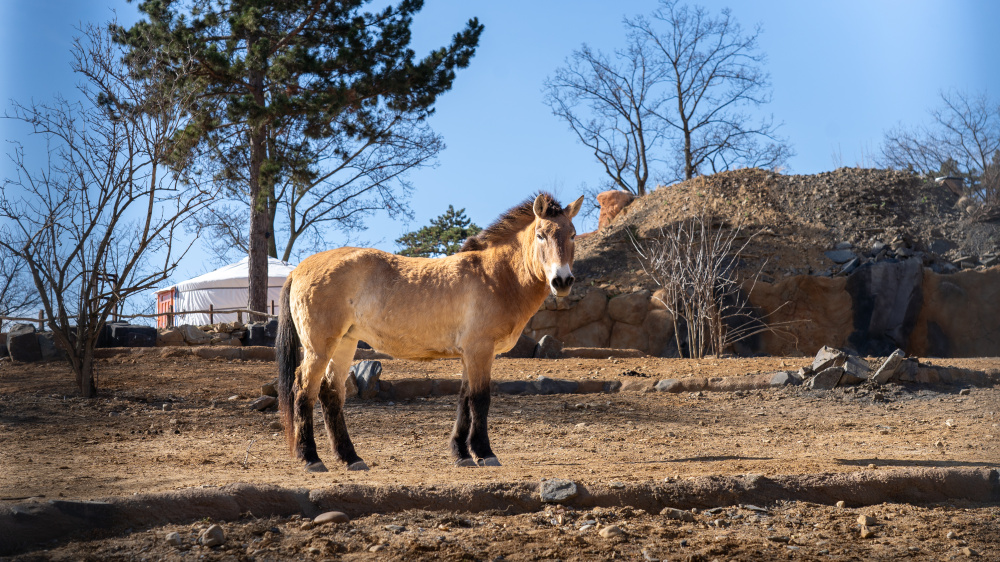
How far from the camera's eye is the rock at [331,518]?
3.53 metres

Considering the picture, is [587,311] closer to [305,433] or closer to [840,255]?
[840,255]

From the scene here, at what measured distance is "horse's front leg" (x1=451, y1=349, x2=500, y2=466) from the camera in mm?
5480

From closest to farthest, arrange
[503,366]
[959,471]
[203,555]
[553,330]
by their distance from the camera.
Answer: [203,555], [959,471], [503,366], [553,330]

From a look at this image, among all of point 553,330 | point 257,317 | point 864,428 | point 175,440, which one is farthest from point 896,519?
point 257,317

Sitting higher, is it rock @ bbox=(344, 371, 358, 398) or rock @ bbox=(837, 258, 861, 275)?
rock @ bbox=(837, 258, 861, 275)

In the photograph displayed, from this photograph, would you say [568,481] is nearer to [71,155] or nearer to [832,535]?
[832,535]

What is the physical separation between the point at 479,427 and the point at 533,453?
3.14 ft

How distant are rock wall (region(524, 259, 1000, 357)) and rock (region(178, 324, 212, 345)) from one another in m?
7.76

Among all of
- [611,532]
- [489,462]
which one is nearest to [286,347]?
[489,462]

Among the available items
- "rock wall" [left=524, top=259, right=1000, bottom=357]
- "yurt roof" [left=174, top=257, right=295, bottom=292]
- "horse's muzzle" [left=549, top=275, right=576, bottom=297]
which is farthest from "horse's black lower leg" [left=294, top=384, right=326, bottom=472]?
"yurt roof" [left=174, top=257, right=295, bottom=292]

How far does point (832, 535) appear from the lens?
139 inches

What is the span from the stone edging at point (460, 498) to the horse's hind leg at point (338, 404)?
5.61 feet

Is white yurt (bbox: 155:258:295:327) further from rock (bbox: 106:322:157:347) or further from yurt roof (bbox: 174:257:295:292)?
rock (bbox: 106:322:157:347)

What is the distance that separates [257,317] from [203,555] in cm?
1774
